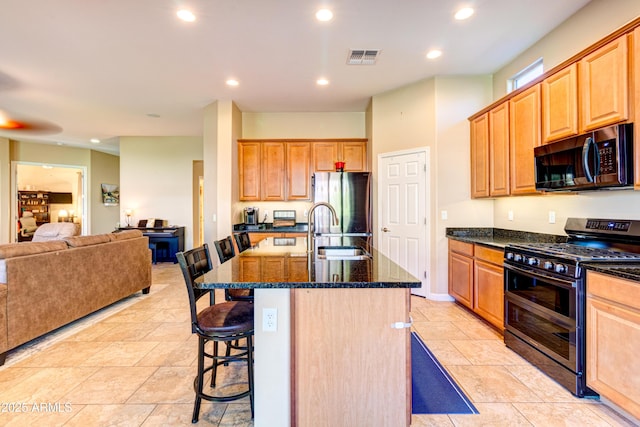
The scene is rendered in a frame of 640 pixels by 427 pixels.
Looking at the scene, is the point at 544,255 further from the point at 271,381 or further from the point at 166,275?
the point at 166,275

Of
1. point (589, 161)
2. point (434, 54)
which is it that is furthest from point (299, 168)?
point (589, 161)

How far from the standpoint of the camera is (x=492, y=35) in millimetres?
3078

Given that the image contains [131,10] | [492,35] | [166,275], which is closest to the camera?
[131,10]

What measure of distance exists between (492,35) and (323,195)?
9.20 feet

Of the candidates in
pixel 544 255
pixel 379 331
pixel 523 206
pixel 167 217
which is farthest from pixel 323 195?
pixel 167 217

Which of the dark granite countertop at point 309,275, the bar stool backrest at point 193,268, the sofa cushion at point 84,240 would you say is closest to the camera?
the dark granite countertop at point 309,275

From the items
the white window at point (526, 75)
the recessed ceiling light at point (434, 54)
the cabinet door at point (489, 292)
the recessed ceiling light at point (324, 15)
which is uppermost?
the recessed ceiling light at point (434, 54)

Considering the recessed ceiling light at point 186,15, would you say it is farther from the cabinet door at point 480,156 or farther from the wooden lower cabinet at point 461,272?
the wooden lower cabinet at point 461,272

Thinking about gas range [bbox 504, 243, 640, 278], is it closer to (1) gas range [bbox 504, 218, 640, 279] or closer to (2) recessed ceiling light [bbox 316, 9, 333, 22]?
(1) gas range [bbox 504, 218, 640, 279]

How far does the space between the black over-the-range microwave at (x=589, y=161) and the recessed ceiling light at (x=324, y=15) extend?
2.20 meters

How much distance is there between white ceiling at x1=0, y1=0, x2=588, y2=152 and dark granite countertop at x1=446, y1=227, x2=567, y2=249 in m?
2.01

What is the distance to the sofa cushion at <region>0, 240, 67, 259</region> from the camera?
2507 millimetres

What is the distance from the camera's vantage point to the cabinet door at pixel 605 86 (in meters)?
2.02

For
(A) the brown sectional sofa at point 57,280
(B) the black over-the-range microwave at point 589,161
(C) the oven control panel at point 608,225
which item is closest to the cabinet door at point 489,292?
(C) the oven control panel at point 608,225
